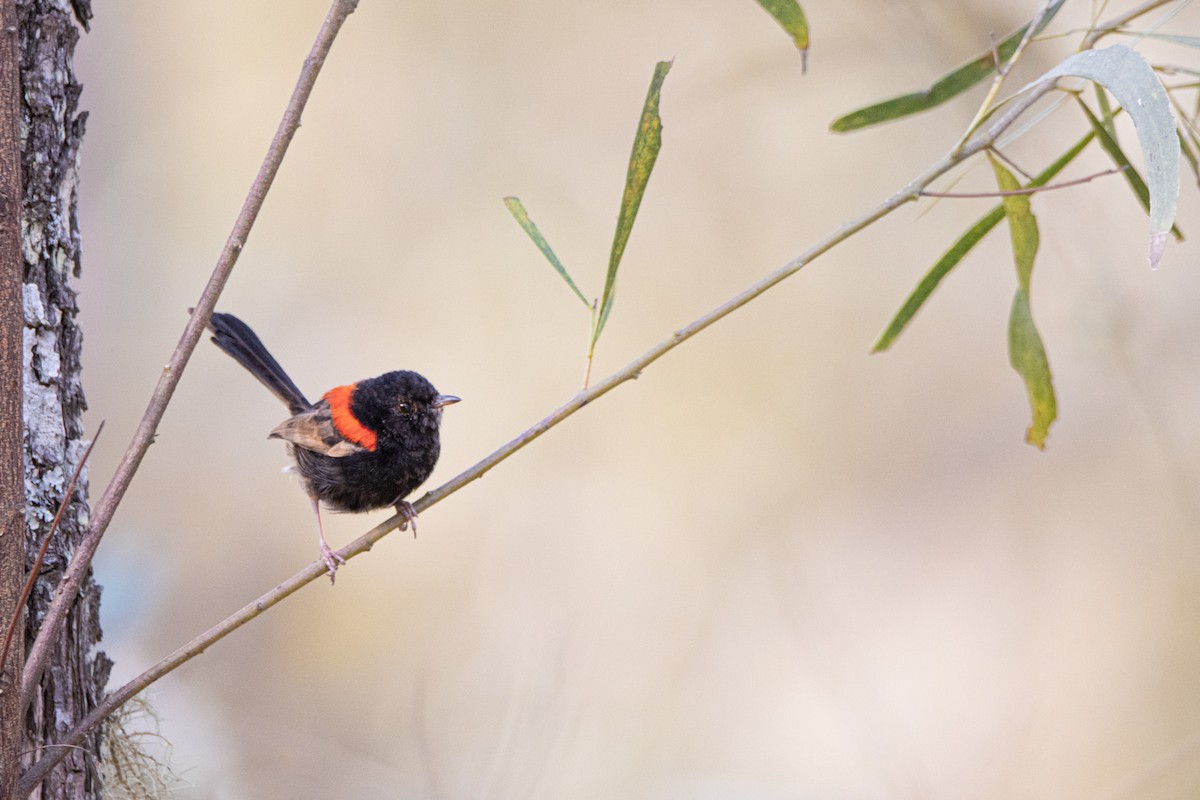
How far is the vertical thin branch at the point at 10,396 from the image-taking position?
4.88ft

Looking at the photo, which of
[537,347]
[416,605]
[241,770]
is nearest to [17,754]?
[241,770]

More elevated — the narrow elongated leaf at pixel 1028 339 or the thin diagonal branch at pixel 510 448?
the thin diagonal branch at pixel 510 448

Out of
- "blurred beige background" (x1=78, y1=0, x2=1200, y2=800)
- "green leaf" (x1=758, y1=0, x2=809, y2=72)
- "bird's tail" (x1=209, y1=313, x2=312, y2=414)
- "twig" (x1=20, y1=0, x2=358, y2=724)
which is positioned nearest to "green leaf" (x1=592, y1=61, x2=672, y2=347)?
"green leaf" (x1=758, y1=0, x2=809, y2=72)

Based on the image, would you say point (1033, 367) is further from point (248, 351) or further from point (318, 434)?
point (248, 351)

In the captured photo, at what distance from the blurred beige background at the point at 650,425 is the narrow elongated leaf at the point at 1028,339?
248 centimetres

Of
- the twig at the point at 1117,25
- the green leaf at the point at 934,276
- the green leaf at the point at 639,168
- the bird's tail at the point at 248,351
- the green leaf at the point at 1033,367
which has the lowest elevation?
the green leaf at the point at 1033,367

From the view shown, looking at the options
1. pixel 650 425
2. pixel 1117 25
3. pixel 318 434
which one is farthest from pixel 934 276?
pixel 650 425

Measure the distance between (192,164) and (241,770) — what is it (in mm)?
2790

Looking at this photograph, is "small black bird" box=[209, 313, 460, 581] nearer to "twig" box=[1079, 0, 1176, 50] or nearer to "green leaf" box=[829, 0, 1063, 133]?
"green leaf" box=[829, 0, 1063, 133]

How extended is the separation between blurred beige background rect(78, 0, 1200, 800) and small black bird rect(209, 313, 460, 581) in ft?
5.42

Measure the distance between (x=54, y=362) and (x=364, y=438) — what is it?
94 cm

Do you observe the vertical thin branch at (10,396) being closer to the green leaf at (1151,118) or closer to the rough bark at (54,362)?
the rough bark at (54,362)

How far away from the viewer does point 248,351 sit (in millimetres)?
2951

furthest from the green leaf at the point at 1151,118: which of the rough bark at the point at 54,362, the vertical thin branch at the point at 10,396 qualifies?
the rough bark at the point at 54,362
